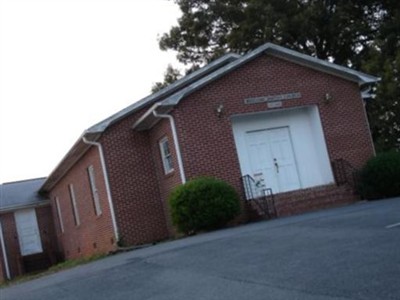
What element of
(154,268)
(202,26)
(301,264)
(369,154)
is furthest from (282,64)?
(202,26)

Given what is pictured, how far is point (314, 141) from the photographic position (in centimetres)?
2034

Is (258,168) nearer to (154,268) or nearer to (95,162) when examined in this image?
(95,162)

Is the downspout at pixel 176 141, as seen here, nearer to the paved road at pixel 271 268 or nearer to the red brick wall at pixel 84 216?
the red brick wall at pixel 84 216

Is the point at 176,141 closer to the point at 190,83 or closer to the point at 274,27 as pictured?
the point at 190,83

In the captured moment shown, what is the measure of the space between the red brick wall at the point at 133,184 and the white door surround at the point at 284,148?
10.0 ft

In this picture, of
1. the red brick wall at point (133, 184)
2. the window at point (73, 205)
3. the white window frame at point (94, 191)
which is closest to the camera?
the red brick wall at point (133, 184)

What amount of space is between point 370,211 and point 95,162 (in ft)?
32.7

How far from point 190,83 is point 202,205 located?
18.0 ft

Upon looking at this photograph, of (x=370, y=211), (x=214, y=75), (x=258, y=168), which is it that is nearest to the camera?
(x=370, y=211)

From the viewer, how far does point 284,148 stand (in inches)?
792

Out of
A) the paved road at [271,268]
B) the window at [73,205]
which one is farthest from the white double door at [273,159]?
the window at [73,205]

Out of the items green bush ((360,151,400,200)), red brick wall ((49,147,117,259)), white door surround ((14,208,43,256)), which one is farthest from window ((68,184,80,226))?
green bush ((360,151,400,200))

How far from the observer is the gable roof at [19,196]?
31.1 metres

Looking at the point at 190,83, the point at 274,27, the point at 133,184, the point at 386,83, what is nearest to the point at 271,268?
the point at 133,184
